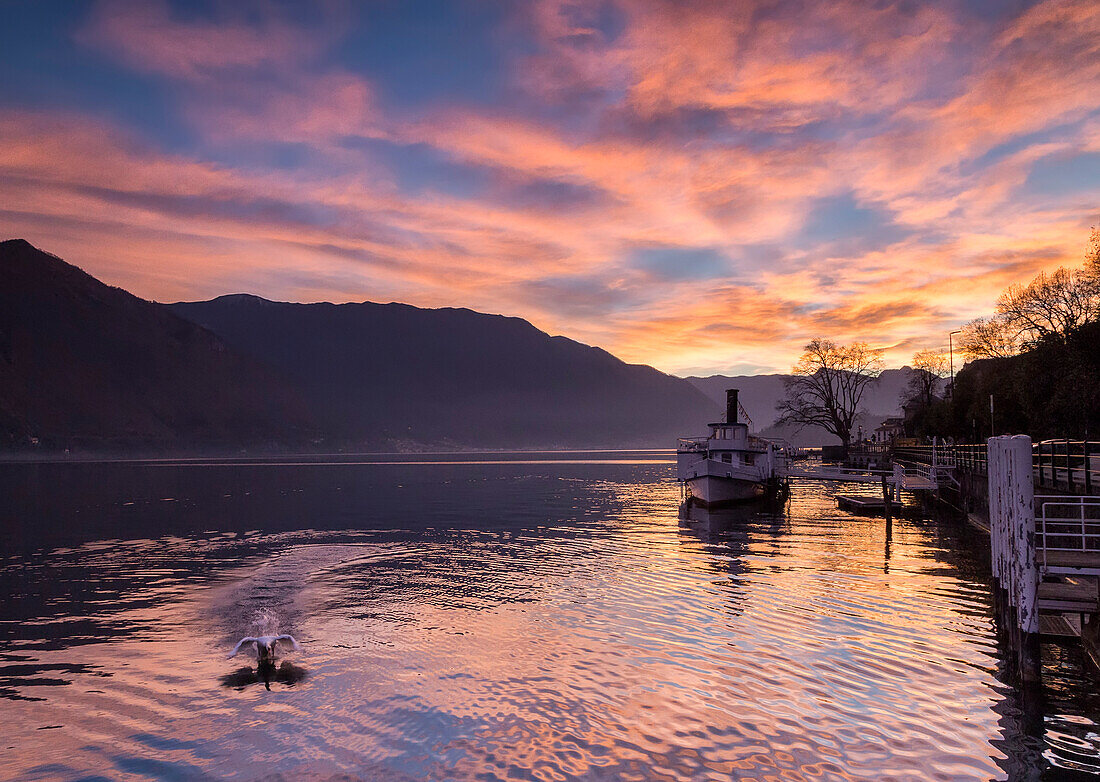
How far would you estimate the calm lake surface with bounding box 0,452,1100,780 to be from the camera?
11.5 metres

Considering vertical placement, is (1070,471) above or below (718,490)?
above

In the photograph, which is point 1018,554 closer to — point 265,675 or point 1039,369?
point 265,675

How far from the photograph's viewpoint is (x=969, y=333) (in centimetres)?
9406

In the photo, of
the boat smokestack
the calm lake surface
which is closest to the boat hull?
the boat smokestack

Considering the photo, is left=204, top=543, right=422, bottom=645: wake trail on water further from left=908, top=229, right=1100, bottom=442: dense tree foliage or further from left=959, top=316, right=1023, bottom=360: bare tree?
left=959, top=316, right=1023, bottom=360: bare tree

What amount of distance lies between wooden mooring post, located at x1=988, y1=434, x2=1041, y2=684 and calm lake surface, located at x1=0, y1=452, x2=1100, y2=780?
0.78 meters

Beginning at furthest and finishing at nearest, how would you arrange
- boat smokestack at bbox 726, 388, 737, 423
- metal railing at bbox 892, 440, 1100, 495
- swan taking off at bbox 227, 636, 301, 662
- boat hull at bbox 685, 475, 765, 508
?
1. boat smokestack at bbox 726, 388, 737, 423
2. boat hull at bbox 685, 475, 765, 508
3. metal railing at bbox 892, 440, 1100, 495
4. swan taking off at bbox 227, 636, 301, 662

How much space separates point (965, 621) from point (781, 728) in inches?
421

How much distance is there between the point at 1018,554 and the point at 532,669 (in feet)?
34.9

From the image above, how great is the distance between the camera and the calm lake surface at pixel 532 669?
37.9 feet

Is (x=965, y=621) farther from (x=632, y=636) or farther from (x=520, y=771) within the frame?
(x=520, y=771)

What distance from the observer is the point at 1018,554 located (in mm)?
15469

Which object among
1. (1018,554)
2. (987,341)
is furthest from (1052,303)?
(1018,554)

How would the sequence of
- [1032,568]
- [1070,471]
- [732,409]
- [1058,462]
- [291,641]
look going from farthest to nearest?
[732,409], [1058,462], [1070,471], [291,641], [1032,568]
